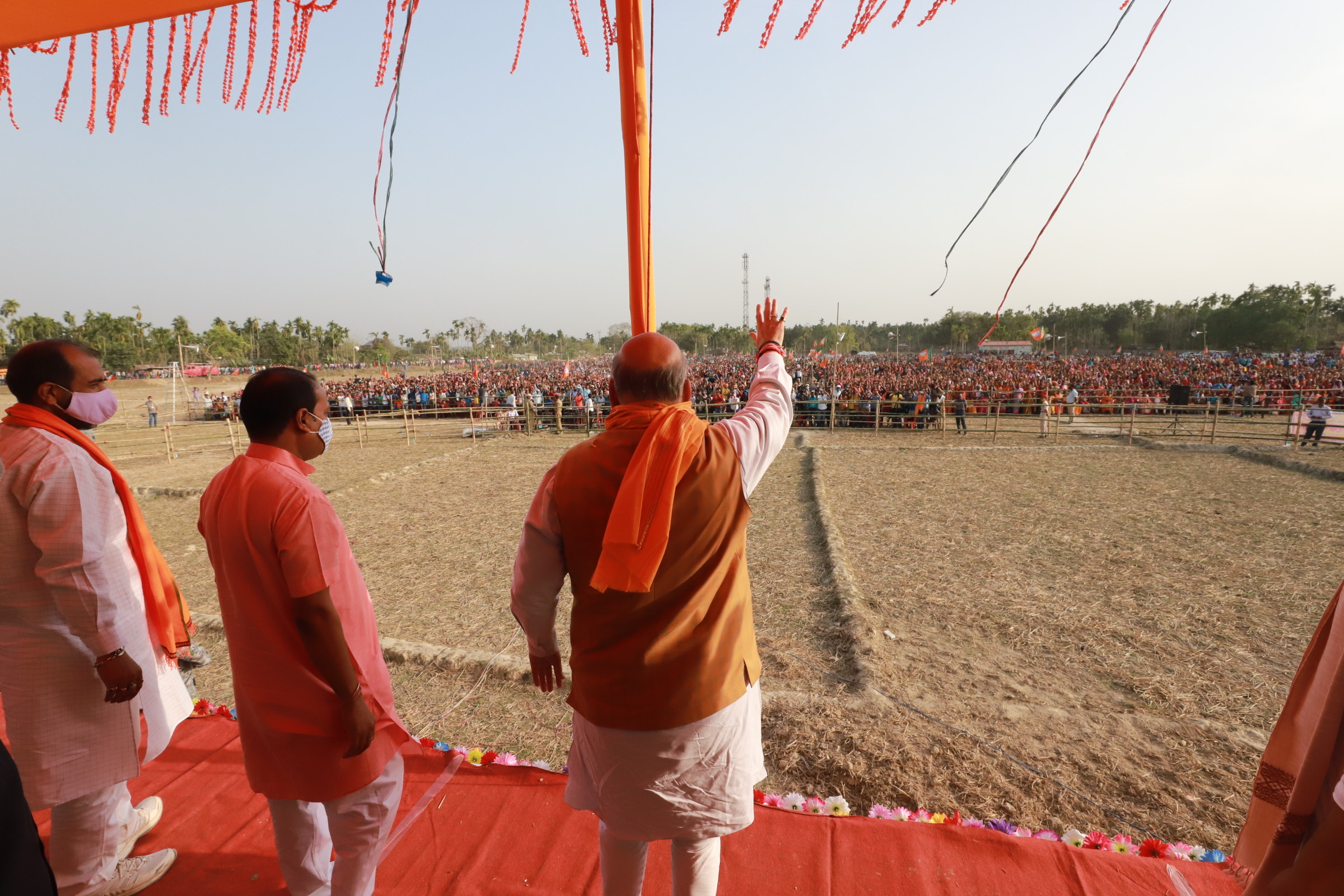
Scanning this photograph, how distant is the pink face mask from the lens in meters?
2.03

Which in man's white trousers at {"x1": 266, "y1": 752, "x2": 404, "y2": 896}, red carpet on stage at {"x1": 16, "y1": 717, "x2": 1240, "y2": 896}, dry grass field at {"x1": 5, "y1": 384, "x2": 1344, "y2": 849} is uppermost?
man's white trousers at {"x1": 266, "y1": 752, "x2": 404, "y2": 896}

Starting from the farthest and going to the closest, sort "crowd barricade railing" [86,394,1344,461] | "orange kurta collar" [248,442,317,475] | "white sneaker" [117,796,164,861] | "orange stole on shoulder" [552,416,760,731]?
"crowd barricade railing" [86,394,1344,461]
"white sneaker" [117,796,164,861]
"orange kurta collar" [248,442,317,475]
"orange stole on shoulder" [552,416,760,731]

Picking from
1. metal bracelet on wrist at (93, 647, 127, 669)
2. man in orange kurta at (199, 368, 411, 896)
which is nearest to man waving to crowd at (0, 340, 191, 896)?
metal bracelet on wrist at (93, 647, 127, 669)

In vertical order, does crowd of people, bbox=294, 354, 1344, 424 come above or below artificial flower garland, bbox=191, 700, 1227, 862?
above

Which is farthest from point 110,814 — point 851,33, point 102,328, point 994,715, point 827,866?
point 102,328

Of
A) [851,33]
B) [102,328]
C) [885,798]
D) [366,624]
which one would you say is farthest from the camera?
[102,328]

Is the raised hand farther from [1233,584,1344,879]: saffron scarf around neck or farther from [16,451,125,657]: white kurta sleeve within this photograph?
[16,451,125,657]: white kurta sleeve

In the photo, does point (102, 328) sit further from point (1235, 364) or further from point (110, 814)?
point (1235, 364)

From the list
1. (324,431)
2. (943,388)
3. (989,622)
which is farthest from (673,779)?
(943,388)

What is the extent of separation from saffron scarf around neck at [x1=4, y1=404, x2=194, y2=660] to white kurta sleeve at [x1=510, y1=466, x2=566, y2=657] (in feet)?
4.77

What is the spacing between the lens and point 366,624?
5.94 feet

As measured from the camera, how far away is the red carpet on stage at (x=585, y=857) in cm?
214

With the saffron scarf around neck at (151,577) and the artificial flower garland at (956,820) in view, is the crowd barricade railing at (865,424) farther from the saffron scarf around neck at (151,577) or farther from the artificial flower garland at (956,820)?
the saffron scarf around neck at (151,577)

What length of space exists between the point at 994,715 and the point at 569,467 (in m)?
3.26
